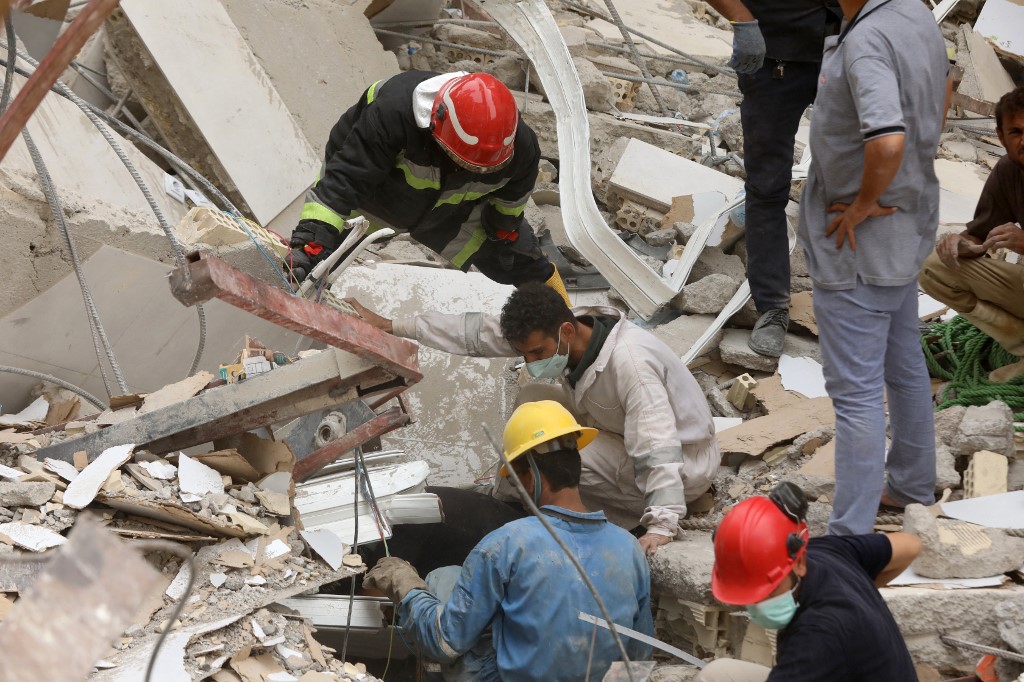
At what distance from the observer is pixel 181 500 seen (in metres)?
3.09

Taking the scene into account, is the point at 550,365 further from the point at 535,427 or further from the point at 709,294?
the point at 709,294

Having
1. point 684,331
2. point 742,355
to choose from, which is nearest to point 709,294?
point 684,331

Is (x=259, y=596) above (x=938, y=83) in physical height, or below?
below

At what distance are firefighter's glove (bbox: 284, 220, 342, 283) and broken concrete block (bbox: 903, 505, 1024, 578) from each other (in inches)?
95.5

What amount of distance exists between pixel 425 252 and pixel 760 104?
8.07 ft

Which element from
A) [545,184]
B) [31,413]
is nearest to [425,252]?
[545,184]

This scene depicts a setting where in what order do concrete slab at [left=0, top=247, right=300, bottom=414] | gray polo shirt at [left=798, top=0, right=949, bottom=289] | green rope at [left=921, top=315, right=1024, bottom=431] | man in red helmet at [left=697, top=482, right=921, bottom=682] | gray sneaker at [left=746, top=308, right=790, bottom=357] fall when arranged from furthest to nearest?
gray sneaker at [left=746, top=308, right=790, bottom=357] < green rope at [left=921, top=315, right=1024, bottom=431] < concrete slab at [left=0, top=247, right=300, bottom=414] < gray polo shirt at [left=798, top=0, right=949, bottom=289] < man in red helmet at [left=697, top=482, right=921, bottom=682]

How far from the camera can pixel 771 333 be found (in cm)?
501

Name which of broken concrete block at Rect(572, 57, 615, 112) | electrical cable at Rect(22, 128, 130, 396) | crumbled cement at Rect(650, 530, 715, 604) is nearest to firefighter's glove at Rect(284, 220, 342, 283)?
electrical cable at Rect(22, 128, 130, 396)

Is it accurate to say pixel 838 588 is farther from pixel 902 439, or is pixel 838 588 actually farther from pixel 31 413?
pixel 31 413

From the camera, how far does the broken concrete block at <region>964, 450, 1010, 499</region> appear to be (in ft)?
12.5

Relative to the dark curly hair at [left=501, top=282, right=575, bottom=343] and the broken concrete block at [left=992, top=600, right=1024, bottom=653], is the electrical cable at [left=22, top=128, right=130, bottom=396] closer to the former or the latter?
the dark curly hair at [left=501, top=282, right=575, bottom=343]

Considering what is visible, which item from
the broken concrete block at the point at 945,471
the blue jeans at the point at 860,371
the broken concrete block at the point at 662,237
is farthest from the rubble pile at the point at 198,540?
the broken concrete block at the point at 662,237

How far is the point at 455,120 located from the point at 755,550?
246 cm
